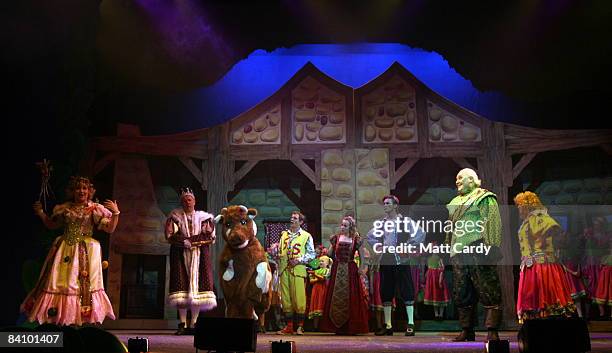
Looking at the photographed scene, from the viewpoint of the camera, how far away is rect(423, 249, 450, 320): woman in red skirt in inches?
331

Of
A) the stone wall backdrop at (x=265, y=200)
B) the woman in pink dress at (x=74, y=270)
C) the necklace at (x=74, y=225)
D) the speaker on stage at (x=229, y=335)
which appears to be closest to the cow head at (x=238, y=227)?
the woman in pink dress at (x=74, y=270)

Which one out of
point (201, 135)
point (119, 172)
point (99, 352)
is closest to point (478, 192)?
point (99, 352)

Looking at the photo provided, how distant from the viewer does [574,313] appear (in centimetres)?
596

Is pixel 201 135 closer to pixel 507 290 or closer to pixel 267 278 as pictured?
pixel 267 278

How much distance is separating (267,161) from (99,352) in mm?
7076

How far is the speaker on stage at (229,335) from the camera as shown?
333cm

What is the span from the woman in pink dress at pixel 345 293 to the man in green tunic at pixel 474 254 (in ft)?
6.35

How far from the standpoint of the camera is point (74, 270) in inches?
220

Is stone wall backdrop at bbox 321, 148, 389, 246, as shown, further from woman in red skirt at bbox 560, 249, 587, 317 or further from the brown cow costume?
the brown cow costume

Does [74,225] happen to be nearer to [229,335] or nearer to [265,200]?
[229,335]

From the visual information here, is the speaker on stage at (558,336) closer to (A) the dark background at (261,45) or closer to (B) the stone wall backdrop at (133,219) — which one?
(A) the dark background at (261,45)

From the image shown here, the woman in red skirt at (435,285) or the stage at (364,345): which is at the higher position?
the woman in red skirt at (435,285)

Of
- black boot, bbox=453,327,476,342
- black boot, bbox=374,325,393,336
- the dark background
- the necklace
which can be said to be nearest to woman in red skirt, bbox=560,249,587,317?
the dark background

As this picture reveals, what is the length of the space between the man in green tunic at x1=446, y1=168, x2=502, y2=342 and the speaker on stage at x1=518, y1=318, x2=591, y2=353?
5.93 feet
